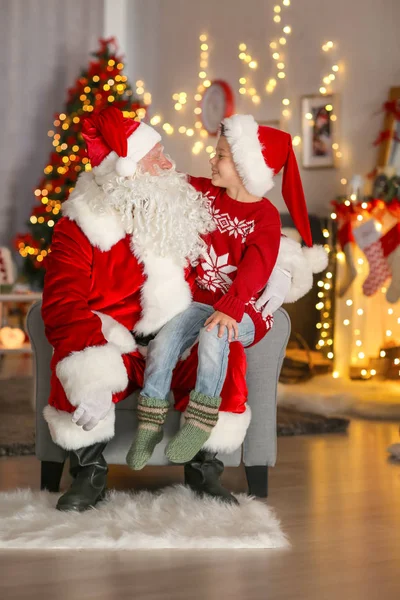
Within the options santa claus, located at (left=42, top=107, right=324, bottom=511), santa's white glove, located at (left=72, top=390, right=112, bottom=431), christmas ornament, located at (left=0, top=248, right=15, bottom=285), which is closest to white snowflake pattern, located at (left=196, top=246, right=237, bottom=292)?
santa claus, located at (left=42, top=107, right=324, bottom=511)

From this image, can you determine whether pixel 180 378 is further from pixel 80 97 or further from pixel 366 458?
pixel 80 97

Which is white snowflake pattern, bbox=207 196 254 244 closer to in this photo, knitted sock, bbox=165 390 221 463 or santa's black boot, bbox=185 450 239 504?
knitted sock, bbox=165 390 221 463

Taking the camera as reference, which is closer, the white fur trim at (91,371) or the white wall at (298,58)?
the white fur trim at (91,371)

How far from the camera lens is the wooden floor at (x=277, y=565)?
1.96 meters

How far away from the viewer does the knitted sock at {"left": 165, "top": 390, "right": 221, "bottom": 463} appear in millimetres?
2525

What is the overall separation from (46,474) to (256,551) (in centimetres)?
83

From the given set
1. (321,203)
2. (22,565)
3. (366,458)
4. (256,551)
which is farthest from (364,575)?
(321,203)

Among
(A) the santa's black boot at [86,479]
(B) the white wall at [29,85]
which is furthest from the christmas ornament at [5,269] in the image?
(A) the santa's black boot at [86,479]

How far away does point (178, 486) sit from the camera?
2.77 m

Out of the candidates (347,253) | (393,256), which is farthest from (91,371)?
(347,253)

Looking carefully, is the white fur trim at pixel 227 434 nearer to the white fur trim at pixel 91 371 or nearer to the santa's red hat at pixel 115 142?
the white fur trim at pixel 91 371

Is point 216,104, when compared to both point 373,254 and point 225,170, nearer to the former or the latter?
point 373,254

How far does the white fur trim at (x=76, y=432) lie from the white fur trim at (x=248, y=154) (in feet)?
2.68

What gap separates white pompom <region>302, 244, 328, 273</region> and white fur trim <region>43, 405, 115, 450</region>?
86 centimetres
